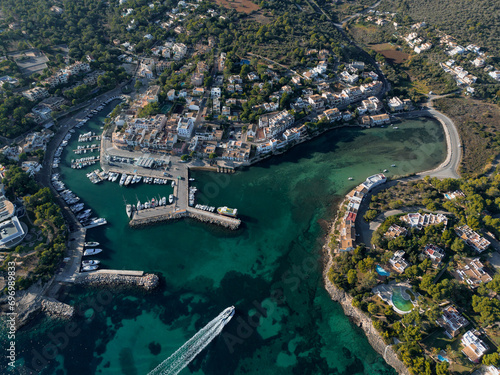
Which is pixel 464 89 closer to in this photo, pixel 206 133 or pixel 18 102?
pixel 206 133

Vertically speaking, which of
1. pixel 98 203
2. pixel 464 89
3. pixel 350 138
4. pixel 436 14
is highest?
pixel 436 14

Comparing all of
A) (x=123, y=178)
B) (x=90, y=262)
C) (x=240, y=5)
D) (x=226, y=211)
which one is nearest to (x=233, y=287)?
(x=226, y=211)

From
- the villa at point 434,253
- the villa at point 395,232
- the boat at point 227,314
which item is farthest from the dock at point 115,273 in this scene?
the villa at point 434,253

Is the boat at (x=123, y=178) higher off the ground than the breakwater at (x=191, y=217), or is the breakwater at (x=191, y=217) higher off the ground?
the boat at (x=123, y=178)

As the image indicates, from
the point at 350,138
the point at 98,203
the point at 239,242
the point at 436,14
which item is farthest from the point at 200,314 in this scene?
the point at 436,14

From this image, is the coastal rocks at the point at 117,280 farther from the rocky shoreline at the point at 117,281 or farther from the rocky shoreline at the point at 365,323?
the rocky shoreline at the point at 365,323

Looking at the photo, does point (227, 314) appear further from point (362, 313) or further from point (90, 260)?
point (90, 260)
